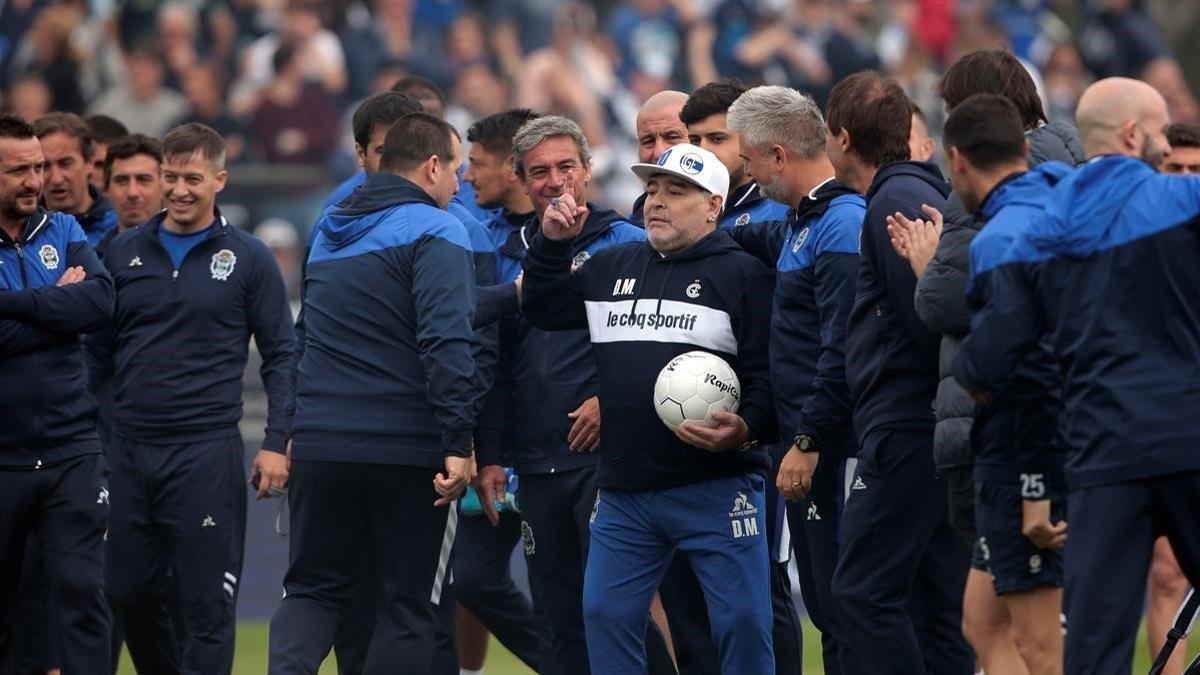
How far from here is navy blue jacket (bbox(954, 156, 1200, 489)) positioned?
18.4 ft

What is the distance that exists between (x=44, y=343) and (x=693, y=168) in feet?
9.34

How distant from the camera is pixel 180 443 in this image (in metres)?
8.62

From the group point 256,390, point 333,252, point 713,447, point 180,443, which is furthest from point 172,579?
point 256,390

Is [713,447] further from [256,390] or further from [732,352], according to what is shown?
[256,390]

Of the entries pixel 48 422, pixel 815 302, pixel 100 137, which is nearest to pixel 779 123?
pixel 815 302

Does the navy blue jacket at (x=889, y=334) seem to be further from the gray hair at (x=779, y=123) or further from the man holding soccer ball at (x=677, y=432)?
the gray hair at (x=779, y=123)

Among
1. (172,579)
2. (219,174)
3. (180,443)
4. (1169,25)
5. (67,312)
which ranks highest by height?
(1169,25)

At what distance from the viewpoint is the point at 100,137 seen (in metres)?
10.4

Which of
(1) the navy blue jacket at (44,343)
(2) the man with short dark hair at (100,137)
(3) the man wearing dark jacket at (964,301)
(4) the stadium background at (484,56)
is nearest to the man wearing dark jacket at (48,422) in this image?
(1) the navy blue jacket at (44,343)

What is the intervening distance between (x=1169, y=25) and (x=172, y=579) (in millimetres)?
15147

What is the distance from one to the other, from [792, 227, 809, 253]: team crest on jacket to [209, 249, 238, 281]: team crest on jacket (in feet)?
9.61

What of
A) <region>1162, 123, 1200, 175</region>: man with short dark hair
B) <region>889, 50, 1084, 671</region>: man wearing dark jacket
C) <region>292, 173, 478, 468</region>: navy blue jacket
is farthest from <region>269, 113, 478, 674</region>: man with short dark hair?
<region>1162, 123, 1200, 175</region>: man with short dark hair

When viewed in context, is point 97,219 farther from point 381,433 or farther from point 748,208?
point 748,208

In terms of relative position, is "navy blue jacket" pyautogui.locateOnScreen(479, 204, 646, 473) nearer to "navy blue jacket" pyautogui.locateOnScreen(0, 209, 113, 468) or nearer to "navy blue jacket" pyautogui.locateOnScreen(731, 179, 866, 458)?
"navy blue jacket" pyautogui.locateOnScreen(731, 179, 866, 458)
